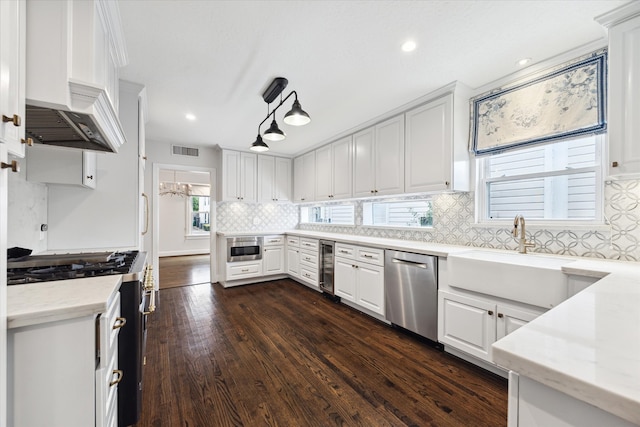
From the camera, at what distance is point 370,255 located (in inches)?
123

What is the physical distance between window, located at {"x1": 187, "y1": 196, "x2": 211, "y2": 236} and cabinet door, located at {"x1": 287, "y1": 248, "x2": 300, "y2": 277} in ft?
16.0

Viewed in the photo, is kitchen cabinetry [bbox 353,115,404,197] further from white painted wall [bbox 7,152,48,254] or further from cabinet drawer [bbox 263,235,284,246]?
white painted wall [bbox 7,152,48,254]

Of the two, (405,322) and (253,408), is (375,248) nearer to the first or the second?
(405,322)

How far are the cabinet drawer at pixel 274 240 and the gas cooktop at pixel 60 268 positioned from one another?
9.44 ft

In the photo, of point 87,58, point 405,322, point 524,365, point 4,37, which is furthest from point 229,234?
point 524,365

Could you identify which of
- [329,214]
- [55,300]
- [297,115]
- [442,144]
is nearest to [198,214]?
[329,214]

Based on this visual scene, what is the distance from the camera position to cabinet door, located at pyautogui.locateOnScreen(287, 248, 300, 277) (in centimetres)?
462

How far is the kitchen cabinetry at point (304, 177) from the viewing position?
4.83 m

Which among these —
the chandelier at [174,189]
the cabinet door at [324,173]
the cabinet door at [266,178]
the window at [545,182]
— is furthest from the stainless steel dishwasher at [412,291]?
the chandelier at [174,189]

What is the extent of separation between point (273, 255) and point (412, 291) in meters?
2.85

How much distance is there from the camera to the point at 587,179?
209 cm

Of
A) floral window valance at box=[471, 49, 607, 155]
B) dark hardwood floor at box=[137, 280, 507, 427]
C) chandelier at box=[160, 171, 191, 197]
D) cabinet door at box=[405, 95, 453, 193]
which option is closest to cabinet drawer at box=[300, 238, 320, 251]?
dark hardwood floor at box=[137, 280, 507, 427]

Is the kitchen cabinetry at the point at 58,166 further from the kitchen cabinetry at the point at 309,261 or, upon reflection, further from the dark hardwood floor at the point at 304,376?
the kitchen cabinetry at the point at 309,261

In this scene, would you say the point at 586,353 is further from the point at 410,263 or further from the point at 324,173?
the point at 324,173
